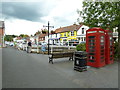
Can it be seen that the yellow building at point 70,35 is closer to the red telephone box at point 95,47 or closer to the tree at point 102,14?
the tree at point 102,14

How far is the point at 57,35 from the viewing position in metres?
40.2

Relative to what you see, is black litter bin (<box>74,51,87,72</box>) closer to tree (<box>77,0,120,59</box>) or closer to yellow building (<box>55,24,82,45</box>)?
tree (<box>77,0,120,59</box>)

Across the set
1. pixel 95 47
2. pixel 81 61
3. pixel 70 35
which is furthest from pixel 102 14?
pixel 70 35

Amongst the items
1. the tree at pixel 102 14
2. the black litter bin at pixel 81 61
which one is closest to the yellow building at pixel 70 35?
the tree at pixel 102 14

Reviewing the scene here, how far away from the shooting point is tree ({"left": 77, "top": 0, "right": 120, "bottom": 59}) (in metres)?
7.67

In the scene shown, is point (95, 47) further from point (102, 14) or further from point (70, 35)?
point (70, 35)

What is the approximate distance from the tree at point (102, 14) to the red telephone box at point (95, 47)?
97.0 inches

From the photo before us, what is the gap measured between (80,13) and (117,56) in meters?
5.28

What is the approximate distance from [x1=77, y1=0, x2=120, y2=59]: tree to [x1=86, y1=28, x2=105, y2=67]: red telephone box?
97.0 inches

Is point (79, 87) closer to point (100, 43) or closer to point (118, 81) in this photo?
point (118, 81)

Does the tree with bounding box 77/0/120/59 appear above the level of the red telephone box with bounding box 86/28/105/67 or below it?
above

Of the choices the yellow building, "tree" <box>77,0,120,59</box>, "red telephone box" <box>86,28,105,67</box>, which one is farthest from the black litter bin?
the yellow building

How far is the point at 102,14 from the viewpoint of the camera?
8344 millimetres

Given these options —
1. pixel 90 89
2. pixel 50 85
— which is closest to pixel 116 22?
pixel 90 89
